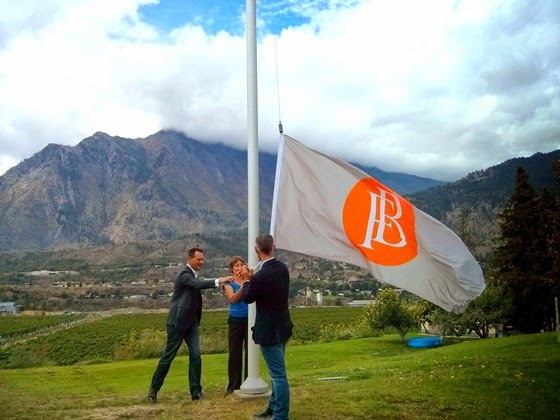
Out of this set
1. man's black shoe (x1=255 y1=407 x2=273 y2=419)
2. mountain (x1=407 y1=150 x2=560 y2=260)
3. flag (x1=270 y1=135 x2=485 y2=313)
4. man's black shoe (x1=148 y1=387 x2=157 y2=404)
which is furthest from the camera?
mountain (x1=407 y1=150 x2=560 y2=260)

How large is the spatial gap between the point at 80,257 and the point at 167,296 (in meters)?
67.1

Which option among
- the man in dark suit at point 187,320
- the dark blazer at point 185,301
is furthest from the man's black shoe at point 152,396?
the dark blazer at point 185,301

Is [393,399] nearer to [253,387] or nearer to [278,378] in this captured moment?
[253,387]

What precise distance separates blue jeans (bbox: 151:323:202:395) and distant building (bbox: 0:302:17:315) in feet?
349

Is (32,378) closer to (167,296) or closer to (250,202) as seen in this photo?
(250,202)

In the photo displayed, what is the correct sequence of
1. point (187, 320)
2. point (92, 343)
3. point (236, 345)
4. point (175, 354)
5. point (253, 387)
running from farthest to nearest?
point (92, 343), point (236, 345), point (175, 354), point (187, 320), point (253, 387)

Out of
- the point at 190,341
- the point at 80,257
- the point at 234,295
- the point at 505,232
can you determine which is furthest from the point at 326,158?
the point at 80,257

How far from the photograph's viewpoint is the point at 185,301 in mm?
9172

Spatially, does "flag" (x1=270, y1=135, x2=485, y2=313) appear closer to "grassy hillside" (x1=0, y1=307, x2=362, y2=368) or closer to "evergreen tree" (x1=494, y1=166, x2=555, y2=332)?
"grassy hillside" (x1=0, y1=307, x2=362, y2=368)

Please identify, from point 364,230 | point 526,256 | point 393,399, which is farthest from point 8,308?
point 364,230

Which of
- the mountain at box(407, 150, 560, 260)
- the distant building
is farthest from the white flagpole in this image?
the distant building

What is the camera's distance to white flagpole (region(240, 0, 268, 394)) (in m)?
8.95

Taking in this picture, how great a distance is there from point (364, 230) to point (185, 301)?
9.81 ft

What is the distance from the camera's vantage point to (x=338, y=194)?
8805 mm
